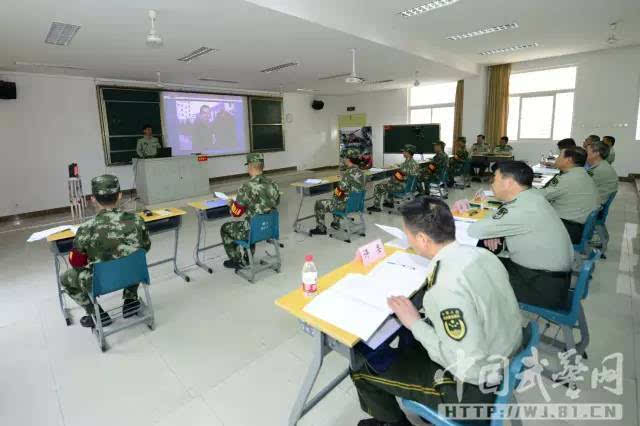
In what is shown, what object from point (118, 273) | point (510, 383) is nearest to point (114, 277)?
point (118, 273)

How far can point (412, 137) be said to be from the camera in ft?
33.4

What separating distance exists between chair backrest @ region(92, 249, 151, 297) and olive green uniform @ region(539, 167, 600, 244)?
3.54m

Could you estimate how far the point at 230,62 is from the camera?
6562mm

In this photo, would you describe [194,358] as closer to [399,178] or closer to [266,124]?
[399,178]

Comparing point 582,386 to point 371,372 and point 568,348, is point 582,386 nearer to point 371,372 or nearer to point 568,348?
point 568,348

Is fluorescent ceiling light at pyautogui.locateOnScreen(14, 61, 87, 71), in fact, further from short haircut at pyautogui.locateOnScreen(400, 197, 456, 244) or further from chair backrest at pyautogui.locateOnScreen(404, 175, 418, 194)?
short haircut at pyautogui.locateOnScreen(400, 197, 456, 244)

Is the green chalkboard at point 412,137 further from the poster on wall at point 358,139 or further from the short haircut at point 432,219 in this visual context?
the short haircut at point 432,219

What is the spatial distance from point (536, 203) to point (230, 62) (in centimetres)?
616

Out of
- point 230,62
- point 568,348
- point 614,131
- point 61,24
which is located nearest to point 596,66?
point 614,131

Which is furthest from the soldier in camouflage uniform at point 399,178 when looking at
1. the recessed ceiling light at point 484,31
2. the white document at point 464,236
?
the white document at point 464,236

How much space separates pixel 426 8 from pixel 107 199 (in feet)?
15.9

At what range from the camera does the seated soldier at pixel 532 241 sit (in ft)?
6.51

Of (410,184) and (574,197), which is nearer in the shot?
(574,197)

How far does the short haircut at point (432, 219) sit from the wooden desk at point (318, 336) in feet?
1.60
